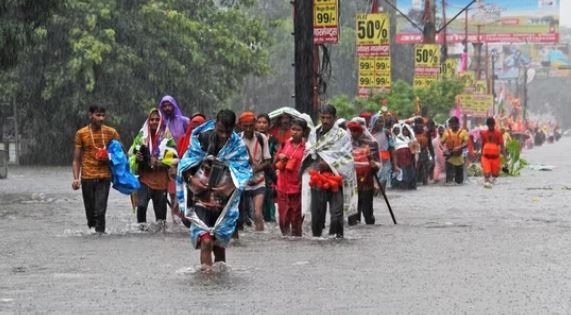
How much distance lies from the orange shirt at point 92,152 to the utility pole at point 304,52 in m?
6.95

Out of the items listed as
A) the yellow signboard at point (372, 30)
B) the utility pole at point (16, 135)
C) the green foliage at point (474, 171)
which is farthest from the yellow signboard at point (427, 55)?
the utility pole at point (16, 135)

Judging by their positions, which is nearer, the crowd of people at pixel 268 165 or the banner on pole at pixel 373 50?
the crowd of people at pixel 268 165

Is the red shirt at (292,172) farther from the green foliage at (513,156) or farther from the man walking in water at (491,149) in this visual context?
the green foliage at (513,156)

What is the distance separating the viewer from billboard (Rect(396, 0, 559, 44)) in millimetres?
70562

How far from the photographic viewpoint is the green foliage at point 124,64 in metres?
44.0

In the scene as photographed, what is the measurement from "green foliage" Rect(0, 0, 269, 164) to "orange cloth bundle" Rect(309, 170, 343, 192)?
88.7ft

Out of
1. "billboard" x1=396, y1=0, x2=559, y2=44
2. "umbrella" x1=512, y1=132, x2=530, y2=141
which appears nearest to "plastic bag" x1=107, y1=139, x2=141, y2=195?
"billboard" x1=396, y1=0, x2=559, y2=44

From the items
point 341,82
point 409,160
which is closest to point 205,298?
point 409,160

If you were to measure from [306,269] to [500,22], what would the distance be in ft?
228

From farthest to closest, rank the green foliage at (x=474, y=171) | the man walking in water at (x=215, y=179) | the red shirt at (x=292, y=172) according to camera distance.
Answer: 1. the green foliage at (x=474, y=171)
2. the red shirt at (x=292, y=172)
3. the man walking in water at (x=215, y=179)

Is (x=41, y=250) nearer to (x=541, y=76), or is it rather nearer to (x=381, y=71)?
(x=381, y=71)

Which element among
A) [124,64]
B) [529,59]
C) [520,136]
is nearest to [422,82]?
[124,64]

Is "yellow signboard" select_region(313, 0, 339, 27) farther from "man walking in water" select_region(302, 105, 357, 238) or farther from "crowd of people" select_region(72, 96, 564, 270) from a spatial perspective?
"man walking in water" select_region(302, 105, 357, 238)

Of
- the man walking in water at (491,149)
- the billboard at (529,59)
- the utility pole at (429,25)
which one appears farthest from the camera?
the billboard at (529,59)
